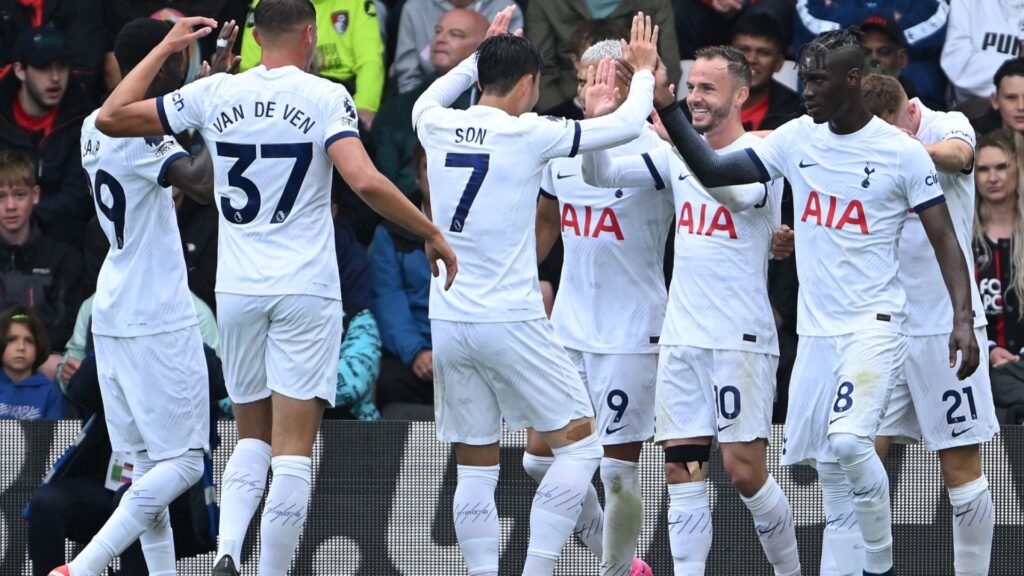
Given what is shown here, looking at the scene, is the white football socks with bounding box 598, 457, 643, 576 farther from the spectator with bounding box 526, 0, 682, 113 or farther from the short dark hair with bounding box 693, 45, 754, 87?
the spectator with bounding box 526, 0, 682, 113

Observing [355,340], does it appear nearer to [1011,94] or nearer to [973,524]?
[973,524]

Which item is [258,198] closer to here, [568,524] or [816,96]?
[568,524]

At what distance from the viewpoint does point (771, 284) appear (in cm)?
1245

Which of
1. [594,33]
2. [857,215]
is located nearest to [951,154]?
[857,215]

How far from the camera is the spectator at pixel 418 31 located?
13.8 meters

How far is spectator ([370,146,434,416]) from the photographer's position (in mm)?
12258

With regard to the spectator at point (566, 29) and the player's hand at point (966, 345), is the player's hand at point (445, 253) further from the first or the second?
the spectator at point (566, 29)

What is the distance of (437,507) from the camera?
36.5ft

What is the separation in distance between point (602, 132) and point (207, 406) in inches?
98.8

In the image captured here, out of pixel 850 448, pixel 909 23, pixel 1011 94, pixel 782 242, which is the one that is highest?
pixel 909 23

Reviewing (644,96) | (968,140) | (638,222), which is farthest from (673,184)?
(968,140)

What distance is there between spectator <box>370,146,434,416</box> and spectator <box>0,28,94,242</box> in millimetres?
2278

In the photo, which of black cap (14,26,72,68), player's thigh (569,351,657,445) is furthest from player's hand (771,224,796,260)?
black cap (14,26,72,68)

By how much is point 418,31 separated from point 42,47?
275 cm
